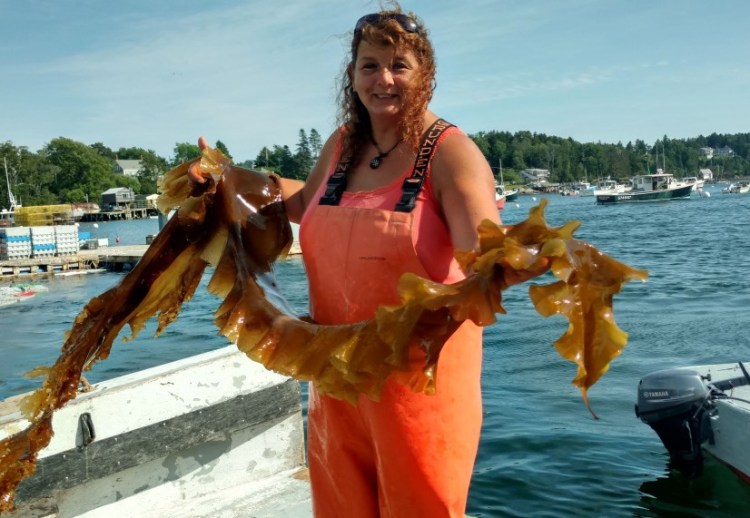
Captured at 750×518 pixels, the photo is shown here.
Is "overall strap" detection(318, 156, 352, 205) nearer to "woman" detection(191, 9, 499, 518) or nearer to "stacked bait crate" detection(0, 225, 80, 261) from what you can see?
"woman" detection(191, 9, 499, 518)

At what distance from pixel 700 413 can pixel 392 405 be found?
572cm

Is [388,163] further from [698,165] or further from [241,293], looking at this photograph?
[698,165]

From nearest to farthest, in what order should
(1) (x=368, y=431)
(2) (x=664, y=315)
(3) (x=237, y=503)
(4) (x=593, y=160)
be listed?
(1) (x=368, y=431) → (3) (x=237, y=503) → (2) (x=664, y=315) → (4) (x=593, y=160)

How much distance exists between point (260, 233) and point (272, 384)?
78.7 inches

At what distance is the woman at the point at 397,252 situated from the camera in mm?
2084

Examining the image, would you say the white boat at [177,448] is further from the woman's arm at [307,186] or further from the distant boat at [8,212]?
the distant boat at [8,212]

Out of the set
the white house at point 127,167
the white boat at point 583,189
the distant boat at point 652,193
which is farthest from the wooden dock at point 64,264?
the white house at point 127,167

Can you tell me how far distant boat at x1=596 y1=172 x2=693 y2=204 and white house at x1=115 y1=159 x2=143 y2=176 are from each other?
10165 centimetres

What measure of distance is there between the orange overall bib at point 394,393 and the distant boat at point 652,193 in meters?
76.6

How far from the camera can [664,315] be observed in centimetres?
1518

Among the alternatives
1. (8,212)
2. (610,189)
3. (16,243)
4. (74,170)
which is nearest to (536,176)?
(610,189)

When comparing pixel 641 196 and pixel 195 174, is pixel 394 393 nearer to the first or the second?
pixel 195 174

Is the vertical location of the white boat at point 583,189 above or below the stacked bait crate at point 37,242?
above

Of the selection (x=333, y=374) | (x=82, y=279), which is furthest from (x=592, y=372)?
(x=82, y=279)
